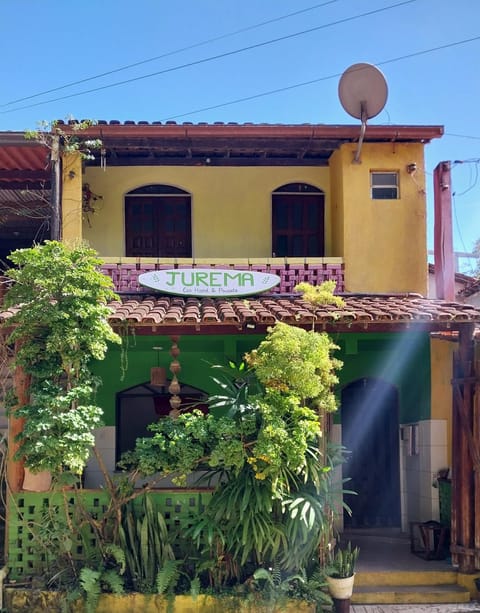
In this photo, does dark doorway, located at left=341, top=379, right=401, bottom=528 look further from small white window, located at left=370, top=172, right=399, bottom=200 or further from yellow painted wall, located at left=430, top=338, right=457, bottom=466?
small white window, located at left=370, top=172, right=399, bottom=200

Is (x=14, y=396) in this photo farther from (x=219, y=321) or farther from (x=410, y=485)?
(x=410, y=485)

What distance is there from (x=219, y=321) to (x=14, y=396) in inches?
104

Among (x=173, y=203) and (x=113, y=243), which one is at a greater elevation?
(x=173, y=203)

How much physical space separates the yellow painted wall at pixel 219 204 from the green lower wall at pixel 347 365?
214 centimetres

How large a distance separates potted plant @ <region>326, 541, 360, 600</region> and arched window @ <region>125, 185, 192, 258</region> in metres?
6.04

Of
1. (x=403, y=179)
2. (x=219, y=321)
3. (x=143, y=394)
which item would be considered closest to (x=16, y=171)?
(x=143, y=394)

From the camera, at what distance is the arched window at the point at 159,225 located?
11.9 m

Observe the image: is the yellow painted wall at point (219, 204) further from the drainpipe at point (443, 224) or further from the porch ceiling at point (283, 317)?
the porch ceiling at point (283, 317)

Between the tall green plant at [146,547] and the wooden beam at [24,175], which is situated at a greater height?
the wooden beam at [24,175]

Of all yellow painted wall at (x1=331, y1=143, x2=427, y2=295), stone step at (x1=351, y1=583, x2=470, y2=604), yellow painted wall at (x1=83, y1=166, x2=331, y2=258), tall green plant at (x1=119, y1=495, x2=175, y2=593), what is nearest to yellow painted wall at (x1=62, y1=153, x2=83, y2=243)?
yellow painted wall at (x1=83, y1=166, x2=331, y2=258)

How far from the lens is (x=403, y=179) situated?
1097 centimetres

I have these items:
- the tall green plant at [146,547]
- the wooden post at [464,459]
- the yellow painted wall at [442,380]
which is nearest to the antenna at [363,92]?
the yellow painted wall at [442,380]

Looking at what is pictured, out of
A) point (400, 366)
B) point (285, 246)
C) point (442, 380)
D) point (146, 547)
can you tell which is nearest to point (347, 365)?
point (400, 366)

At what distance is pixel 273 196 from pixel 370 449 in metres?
4.77
